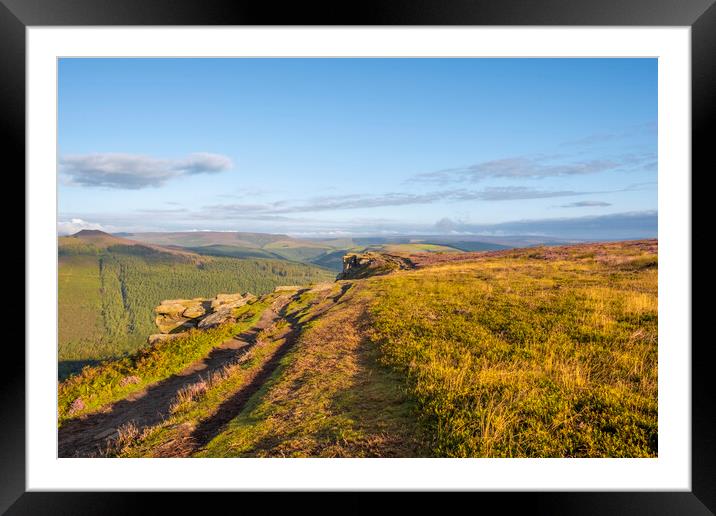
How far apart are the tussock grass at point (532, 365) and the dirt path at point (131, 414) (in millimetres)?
6103

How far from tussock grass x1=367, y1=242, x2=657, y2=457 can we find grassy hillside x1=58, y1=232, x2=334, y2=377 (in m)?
61.2

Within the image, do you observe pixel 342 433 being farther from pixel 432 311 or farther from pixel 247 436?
pixel 432 311

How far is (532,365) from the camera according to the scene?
7113mm

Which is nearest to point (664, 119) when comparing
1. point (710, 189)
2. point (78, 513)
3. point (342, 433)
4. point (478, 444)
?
point (710, 189)

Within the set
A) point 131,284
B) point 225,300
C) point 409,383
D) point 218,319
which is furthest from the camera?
point 131,284

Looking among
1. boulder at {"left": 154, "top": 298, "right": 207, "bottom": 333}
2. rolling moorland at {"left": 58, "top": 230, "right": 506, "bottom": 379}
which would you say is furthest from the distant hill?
boulder at {"left": 154, "top": 298, "right": 207, "bottom": 333}

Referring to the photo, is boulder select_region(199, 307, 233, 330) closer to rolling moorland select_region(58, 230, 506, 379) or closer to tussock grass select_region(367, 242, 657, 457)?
tussock grass select_region(367, 242, 657, 457)

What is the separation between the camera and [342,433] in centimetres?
522

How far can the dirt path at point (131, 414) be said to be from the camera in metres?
8.00

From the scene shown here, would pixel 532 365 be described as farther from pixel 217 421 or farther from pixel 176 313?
pixel 176 313

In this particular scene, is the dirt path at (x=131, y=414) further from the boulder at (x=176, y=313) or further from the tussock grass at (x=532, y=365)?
the boulder at (x=176, y=313)

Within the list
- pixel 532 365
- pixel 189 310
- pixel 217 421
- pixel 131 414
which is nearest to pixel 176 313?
pixel 189 310
